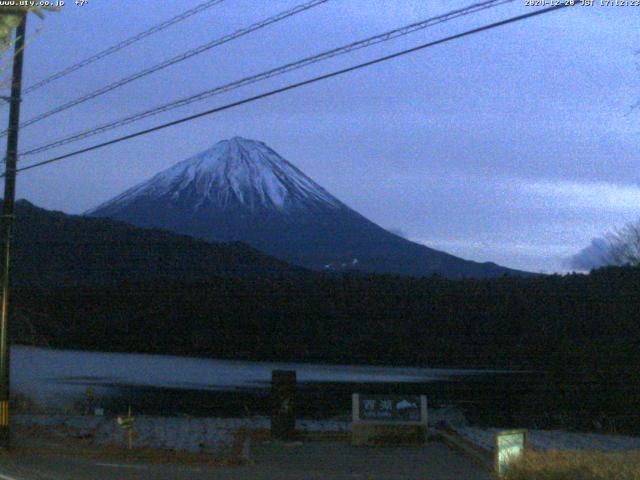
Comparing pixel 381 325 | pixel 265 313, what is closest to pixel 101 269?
pixel 265 313

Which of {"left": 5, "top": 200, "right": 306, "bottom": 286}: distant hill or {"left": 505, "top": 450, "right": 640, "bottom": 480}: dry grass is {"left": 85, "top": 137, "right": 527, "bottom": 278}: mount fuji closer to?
{"left": 5, "top": 200, "right": 306, "bottom": 286}: distant hill

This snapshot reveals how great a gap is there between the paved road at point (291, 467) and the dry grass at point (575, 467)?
11.9ft

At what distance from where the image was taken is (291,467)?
51.0ft

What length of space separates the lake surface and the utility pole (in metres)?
9.27

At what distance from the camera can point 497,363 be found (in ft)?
180

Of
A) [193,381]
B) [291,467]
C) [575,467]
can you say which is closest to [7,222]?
[291,467]

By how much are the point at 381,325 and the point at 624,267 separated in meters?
18.5

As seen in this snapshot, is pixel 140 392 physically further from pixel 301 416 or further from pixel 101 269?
pixel 101 269

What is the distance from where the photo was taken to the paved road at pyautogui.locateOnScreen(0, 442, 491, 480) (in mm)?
14164

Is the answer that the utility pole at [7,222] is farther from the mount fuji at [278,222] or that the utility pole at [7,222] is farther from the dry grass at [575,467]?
the mount fuji at [278,222]

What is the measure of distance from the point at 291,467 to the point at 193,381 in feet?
82.1

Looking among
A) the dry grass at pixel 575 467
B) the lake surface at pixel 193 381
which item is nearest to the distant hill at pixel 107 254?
the lake surface at pixel 193 381

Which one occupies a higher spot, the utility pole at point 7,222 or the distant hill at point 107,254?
the distant hill at point 107,254

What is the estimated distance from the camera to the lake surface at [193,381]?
104 ft
